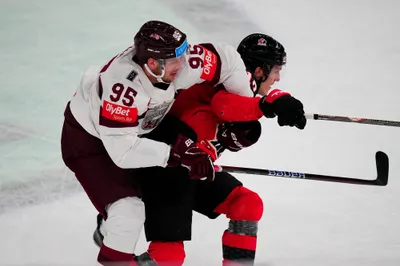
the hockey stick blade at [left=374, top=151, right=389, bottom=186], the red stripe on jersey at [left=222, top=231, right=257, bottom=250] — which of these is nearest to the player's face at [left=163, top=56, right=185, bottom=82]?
the red stripe on jersey at [left=222, top=231, right=257, bottom=250]

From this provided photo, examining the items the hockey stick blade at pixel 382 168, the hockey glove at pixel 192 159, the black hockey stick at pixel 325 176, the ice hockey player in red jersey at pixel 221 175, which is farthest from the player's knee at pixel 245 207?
the hockey stick blade at pixel 382 168

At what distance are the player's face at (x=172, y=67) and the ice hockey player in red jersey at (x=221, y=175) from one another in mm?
215

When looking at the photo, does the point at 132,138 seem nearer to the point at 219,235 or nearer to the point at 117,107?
the point at 117,107

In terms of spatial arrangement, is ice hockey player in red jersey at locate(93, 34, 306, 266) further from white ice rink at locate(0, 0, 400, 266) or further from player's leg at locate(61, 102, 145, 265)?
white ice rink at locate(0, 0, 400, 266)

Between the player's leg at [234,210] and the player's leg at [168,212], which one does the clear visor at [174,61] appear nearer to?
the player's leg at [168,212]

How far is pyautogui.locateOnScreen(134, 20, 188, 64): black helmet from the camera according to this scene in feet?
9.57

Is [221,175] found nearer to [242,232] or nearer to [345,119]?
[242,232]

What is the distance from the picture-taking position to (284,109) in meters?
2.98

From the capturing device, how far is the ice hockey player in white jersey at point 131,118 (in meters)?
2.88

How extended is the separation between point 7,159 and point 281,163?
1.54m

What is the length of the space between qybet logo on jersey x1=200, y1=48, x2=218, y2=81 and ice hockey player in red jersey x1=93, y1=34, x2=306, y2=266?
0.19 ft

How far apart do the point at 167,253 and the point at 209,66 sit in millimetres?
772

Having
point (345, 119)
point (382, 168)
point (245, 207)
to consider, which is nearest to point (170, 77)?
point (245, 207)

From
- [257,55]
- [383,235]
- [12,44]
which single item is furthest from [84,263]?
[12,44]
